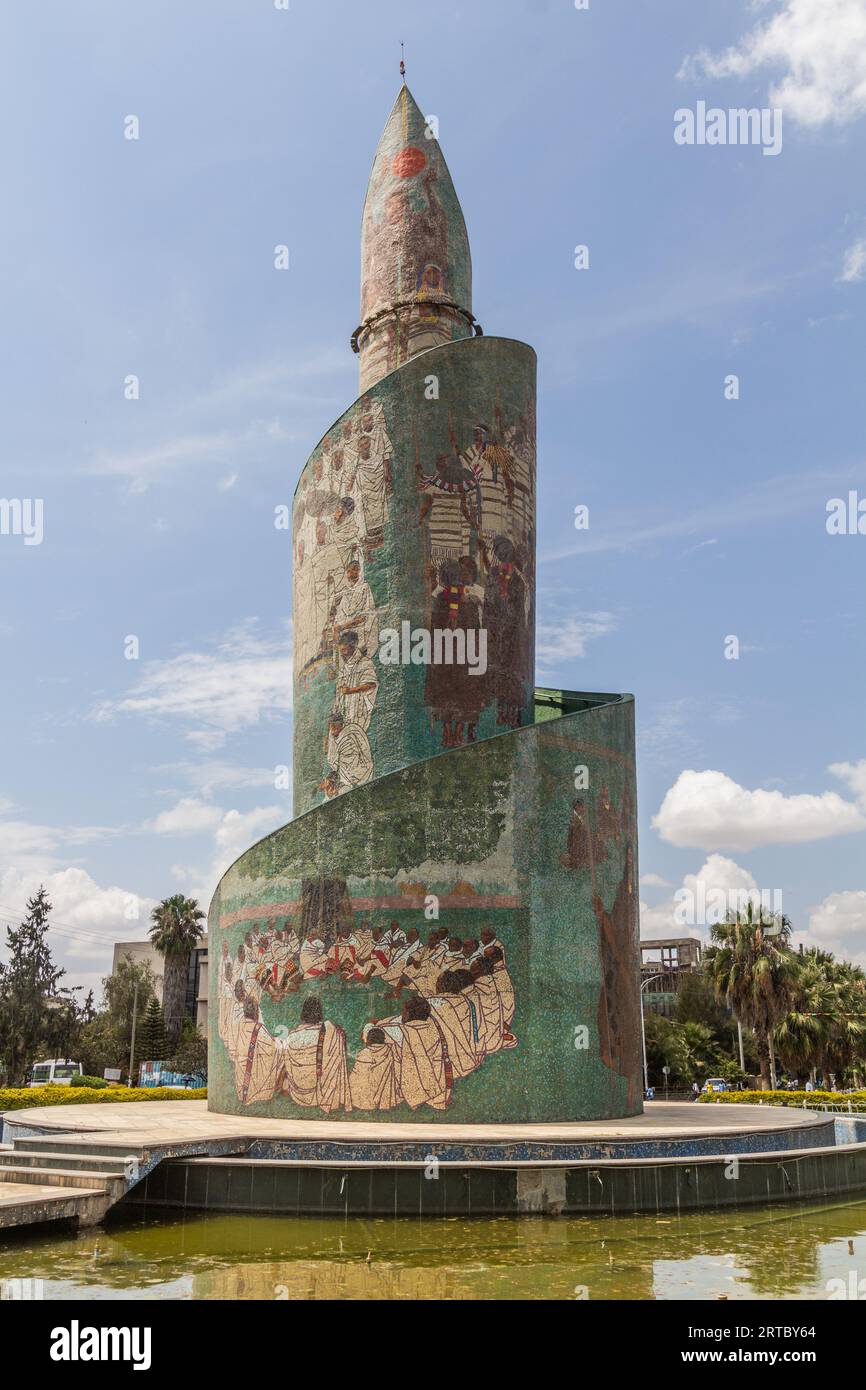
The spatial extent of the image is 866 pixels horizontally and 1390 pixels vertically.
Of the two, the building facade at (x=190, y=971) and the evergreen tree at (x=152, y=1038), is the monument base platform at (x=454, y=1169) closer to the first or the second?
the evergreen tree at (x=152, y=1038)

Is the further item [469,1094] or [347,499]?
[347,499]

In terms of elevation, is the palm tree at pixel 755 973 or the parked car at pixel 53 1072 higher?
the palm tree at pixel 755 973

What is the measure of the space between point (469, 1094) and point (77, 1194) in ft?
19.2

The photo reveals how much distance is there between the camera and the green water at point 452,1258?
7.39 m

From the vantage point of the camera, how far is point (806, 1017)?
28375 millimetres

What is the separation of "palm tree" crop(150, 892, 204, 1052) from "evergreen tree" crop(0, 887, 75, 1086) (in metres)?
8.42

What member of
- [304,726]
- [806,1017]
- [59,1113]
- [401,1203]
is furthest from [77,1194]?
[806,1017]

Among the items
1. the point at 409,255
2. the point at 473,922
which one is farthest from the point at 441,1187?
the point at 409,255

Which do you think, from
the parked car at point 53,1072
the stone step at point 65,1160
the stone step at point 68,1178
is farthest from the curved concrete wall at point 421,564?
the parked car at point 53,1072

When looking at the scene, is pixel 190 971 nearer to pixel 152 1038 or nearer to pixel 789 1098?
pixel 152 1038

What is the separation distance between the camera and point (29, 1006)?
118 ft

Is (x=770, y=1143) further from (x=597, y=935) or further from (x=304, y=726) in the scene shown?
(x=304, y=726)

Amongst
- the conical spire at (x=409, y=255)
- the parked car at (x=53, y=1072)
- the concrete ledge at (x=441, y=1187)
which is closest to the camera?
the concrete ledge at (x=441, y=1187)

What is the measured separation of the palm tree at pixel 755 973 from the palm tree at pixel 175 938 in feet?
83.1
